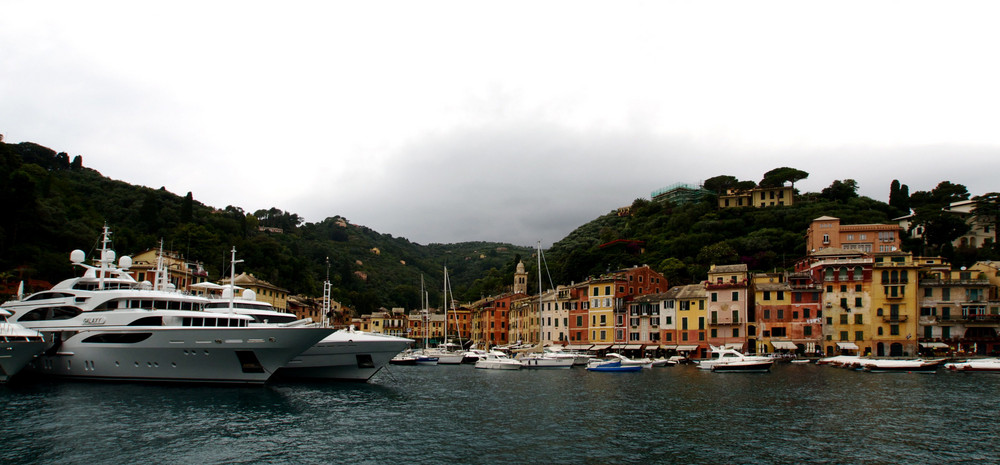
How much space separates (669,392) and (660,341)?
45.0 meters

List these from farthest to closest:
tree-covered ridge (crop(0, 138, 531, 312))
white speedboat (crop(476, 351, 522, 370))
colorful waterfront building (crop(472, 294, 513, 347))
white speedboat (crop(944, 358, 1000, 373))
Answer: colorful waterfront building (crop(472, 294, 513, 347)) < tree-covered ridge (crop(0, 138, 531, 312)) < white speedboat (crop(476, 351, 522, 370)) < white speedboat (crop(944, 358, 1000, 373))

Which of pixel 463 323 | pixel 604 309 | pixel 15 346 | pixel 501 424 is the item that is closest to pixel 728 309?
pixel 604 309

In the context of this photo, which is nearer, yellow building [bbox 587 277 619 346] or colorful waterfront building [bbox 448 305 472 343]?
yellow building [bbox 587 277 619 346]

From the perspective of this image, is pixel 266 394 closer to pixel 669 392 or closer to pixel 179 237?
pixel 669 392

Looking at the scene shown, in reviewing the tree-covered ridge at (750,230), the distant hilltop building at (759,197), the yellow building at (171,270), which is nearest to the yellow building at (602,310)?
the tree-covered ridge at (750,230)

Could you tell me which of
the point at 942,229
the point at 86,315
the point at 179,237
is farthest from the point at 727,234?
the point at 86,315

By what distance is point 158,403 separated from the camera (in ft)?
118

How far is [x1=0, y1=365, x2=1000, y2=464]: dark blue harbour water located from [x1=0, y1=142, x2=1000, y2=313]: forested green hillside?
44.9m

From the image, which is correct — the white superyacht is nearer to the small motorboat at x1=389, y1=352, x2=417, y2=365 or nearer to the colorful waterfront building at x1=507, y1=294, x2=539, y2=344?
the small motorboat at x1=389, y1=352, x2=417, y2=365

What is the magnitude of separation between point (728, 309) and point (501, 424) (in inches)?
2386

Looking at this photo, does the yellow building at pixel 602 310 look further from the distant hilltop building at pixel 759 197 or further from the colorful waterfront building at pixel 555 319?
the distant hilltop building at pixel 759 197

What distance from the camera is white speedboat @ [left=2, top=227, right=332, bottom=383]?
1655 inches

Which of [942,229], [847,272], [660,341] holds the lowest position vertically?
[660,341]

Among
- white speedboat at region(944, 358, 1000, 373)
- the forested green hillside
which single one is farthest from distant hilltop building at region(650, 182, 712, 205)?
white speedboat at region(944, 358, 1000, 373)
